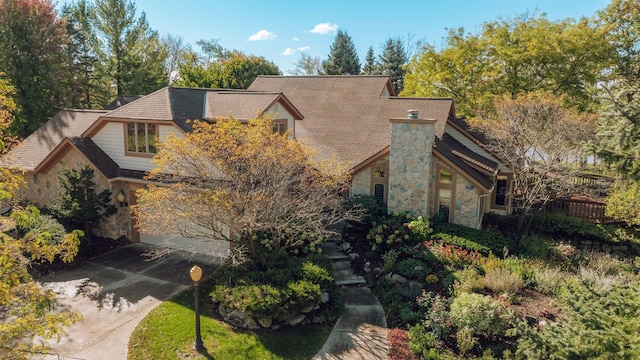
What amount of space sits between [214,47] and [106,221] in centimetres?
5143

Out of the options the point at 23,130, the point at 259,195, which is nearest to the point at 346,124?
the point at 259,195

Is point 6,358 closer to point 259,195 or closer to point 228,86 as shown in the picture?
point 259,195

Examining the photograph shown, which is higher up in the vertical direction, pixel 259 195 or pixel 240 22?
pixel 240 22

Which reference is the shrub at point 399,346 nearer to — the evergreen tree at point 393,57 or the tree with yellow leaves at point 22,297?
the tree with yellow leaves at point 22,297

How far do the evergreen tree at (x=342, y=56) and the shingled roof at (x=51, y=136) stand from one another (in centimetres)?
3577

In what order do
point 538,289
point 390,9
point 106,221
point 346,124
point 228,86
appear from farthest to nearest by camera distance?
point 228,86
point 390,9
point 346,124
point 106,221
point 538,289

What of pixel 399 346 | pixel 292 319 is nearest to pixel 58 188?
pixel 292 319

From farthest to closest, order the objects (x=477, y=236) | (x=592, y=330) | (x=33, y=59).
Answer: (x=33, y=59), (x=477, y=236), (x=592, y=330)

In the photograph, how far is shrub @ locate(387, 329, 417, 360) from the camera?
31.5 ft

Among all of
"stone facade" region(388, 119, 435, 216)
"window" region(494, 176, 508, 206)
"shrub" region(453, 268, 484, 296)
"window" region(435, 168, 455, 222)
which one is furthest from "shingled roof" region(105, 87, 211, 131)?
"window" region(494, 176, 508, 206)

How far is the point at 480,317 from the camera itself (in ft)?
32.3

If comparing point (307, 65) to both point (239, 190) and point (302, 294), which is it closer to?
point (239, 190)

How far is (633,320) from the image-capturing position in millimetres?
7426

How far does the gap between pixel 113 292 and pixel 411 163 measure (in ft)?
36.2
